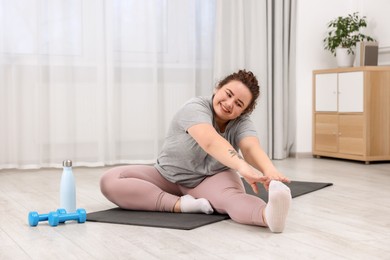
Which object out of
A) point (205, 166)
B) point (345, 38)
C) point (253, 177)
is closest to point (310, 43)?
point (345, 38)

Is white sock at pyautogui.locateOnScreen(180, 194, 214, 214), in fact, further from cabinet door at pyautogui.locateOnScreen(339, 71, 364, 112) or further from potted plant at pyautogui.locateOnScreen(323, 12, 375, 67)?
potted plant at pyautogui.locateOnScreen(323, 12, 375, 67)

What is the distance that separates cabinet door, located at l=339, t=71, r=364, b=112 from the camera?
424cm

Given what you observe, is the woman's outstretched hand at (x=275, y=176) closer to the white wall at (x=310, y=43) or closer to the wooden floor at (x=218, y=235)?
the wooden floor at (x=218, y=235)

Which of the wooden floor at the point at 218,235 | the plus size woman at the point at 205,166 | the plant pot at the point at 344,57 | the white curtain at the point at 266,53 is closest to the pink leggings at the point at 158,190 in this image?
the plus size woman at the point at 205,166

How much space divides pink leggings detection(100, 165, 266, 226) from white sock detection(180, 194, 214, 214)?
0.10 feet

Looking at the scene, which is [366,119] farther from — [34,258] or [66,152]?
[34,258]

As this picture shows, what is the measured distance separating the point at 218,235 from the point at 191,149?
468 mm

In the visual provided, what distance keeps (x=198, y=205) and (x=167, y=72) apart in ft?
6.85

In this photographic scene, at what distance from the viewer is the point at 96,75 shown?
4.06 m

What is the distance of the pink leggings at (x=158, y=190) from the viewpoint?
2273 millimetres

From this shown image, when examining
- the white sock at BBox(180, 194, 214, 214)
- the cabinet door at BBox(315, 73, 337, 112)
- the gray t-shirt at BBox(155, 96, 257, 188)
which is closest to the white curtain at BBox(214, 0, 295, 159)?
the cabinet door at BBox(315, 73, 337, 112)

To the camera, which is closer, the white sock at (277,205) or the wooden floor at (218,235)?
the wooden floor at (218,235)

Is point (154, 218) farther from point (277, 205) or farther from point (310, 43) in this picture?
point (310, 43)

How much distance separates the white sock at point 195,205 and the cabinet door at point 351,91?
225cm
